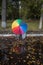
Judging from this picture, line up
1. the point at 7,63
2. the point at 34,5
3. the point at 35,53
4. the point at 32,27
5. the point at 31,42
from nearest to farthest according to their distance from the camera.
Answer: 1. the point at 7,63
2. the point at 35,53
3. the point at 31,42
4. the point at 32,27
5. the point at 34,5

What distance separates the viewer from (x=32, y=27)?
13.1m

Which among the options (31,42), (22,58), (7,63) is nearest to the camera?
(7,63)

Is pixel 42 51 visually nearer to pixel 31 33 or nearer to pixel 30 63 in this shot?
pixel 30 63

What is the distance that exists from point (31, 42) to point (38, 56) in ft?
6.73

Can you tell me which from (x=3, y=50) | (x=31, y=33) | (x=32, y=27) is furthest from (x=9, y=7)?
(x=3, y=50)

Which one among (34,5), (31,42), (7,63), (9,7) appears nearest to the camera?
(7,63)

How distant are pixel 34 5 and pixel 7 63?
26.5 feet

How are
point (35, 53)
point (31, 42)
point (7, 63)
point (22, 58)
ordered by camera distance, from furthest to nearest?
point (31, 42) < point (35, 53) < point (22, 58) < point (7, 63)

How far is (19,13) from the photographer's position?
52.5ft

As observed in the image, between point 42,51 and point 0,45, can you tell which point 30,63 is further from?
point 0,45

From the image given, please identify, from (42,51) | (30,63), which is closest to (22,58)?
(30,63)

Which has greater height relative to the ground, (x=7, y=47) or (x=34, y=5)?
(x=34, y=5)

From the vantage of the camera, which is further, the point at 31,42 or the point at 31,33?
the point at 31,33

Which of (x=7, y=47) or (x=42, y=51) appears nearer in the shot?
(x=42, y=51)
